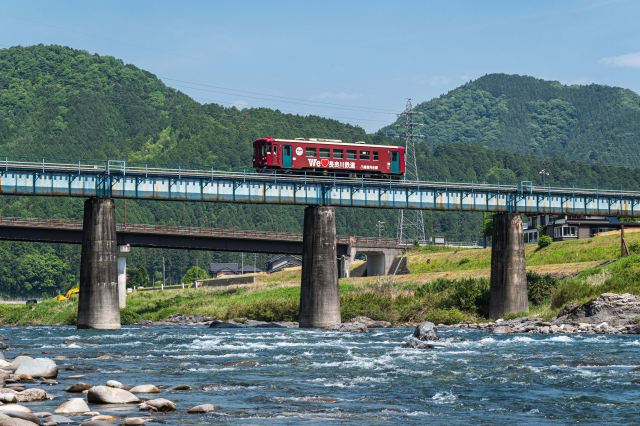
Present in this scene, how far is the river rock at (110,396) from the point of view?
2772 cm

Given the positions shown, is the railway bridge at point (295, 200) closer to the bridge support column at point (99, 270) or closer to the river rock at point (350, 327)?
the bridge support column at point (99, 270)

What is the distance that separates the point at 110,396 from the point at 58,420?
350 cm

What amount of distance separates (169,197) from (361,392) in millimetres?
45751

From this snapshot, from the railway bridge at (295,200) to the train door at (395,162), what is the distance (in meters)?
2.69

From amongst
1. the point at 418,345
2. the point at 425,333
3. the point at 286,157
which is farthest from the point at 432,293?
the point at 418,345

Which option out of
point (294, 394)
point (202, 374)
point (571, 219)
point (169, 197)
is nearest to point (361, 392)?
point (294, 394)

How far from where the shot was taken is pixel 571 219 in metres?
128

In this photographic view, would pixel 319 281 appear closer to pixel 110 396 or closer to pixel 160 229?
pixel 160 229

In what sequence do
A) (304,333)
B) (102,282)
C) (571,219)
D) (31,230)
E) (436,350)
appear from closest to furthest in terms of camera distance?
(436,350), (304,333), (102,282), (31,230), (571,219)

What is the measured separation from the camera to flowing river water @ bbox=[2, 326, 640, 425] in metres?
26.7

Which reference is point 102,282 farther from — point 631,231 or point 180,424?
point 631,231

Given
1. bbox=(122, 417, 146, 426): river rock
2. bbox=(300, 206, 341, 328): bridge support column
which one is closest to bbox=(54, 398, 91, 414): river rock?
bbox=(122, 417, 146, 426): river rock

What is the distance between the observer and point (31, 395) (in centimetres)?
2778

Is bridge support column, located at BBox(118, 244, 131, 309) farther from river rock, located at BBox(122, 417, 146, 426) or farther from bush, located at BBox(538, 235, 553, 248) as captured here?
river rock, located at BBox(122, 417, 146, 426)
